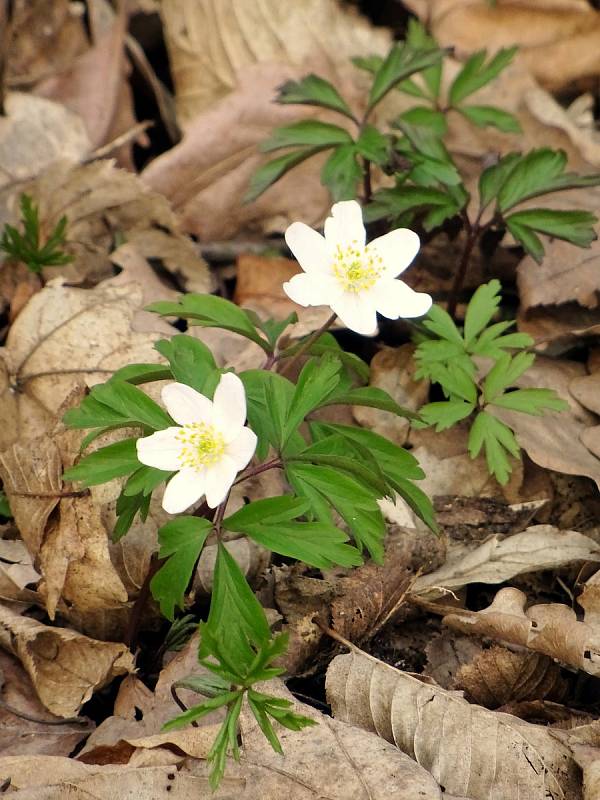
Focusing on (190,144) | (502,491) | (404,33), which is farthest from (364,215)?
(404,33)

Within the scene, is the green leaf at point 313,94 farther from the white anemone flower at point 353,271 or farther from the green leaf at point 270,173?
the white anemone flower at point 353,271

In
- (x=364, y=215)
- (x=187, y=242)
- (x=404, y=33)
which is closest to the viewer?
(x=364, y=215)

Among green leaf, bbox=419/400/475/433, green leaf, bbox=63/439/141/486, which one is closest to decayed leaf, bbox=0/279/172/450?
green leaf, bbox=63/439/141/486

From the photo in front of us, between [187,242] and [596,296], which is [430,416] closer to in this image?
[596,296]

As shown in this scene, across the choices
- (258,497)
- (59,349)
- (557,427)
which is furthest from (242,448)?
(557,427)

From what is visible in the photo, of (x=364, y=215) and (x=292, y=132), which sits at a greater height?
(x=292, y=132)

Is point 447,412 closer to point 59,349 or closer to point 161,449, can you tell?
point 161,449

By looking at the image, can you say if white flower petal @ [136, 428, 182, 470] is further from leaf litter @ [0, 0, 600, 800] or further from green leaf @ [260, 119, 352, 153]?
green leaf @ [260, 119, 352, 153]

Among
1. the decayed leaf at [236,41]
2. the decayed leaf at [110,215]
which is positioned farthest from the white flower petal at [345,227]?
the decayed leaf at [236,41]
